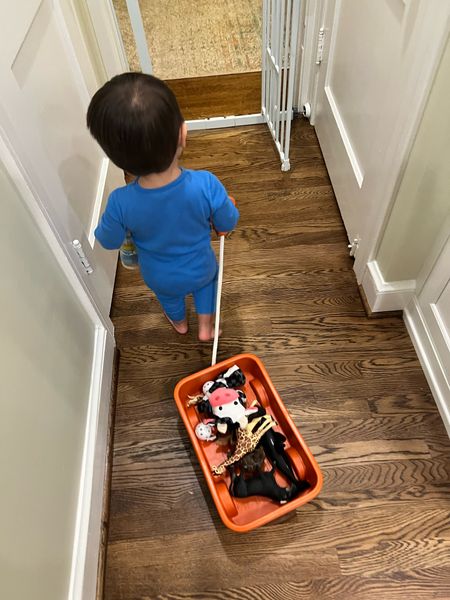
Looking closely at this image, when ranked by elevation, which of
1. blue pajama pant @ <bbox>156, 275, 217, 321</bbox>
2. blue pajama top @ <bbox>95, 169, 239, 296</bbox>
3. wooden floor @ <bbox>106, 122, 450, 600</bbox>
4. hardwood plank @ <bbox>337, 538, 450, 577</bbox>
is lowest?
hardwood plank @ <bbox>337, 538, 450, 577</bbox>

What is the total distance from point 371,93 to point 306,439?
1.03 metres

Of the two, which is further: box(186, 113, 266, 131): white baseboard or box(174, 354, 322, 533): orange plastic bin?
box(186, 113, 266, 131): white baseboard

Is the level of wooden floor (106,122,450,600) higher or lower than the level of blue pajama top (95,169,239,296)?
lower

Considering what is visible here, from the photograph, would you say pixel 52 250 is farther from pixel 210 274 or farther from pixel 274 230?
pixel 274 230

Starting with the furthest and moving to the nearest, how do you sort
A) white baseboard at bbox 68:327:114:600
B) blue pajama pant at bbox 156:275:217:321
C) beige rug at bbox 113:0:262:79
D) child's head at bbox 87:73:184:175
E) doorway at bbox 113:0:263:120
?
beige rug at bbox 113:0:262:79
doorway at bbox 113:0:263:120
blue pajama pant at bbox 156:275:217:321
white baseboard at bbox 68:327:114:600
child's head at bbox 87:73:184:175

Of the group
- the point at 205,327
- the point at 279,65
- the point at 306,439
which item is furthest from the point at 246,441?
the point at 279,65

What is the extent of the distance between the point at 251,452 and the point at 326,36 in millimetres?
1533

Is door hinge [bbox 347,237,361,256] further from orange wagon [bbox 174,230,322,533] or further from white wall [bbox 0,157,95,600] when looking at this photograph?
white wall [bbox 0,157,95,600]

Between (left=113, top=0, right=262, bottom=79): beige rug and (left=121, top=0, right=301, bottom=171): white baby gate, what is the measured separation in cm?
50

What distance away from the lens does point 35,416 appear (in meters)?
0.90

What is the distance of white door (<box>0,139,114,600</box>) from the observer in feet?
2.60

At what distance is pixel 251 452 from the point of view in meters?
1.11

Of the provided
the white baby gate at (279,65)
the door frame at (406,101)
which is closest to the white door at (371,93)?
the door frame at (406,101)

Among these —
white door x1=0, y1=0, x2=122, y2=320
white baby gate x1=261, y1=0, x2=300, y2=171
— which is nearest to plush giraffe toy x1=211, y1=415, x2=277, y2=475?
white door x1=0, y1=0, x2=122, y2=320
